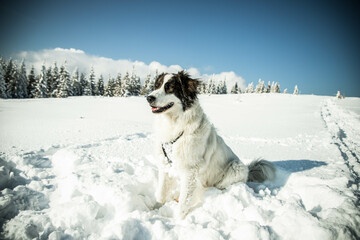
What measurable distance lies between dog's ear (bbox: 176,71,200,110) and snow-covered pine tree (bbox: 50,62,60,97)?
48.2 metres

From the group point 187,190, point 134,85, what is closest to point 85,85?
point 134,85

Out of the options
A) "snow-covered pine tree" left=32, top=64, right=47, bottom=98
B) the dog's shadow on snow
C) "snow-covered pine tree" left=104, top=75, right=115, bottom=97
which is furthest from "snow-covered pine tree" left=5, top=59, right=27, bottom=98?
the dog's shadow on snow

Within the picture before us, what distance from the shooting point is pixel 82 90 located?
50875 mm

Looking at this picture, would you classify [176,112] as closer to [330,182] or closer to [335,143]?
[330,182]

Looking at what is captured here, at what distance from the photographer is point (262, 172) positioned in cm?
384

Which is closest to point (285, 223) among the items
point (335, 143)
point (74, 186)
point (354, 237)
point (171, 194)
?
point (354, 237)

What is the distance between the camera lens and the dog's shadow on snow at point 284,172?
353 centimetres

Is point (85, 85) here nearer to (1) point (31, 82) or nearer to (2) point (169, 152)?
(1) point (31, 82)

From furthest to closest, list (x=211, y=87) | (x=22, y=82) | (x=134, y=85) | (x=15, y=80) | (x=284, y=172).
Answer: (x=211, y=87) < (x=134, y=85) < (x=22, y=82) < (x=15, y=80) < (x=284, y=172)

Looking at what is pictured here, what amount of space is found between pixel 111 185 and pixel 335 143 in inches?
337

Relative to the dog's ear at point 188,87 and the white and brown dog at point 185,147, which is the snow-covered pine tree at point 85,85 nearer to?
the white and brown dog at point 185,147

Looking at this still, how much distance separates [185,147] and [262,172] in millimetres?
2133

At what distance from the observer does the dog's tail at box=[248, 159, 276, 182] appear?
12.5 feet

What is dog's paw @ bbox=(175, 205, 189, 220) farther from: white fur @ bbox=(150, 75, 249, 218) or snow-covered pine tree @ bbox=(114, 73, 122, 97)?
snow-covered pine tree @ bbox=(114, 73, 122, 97)
